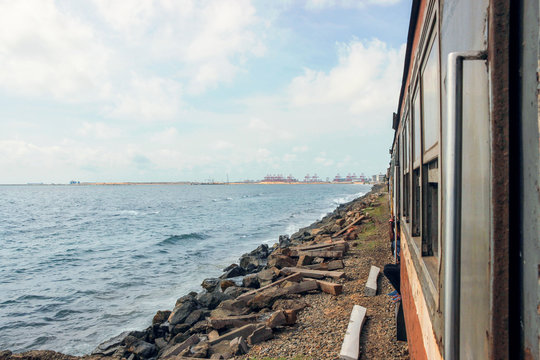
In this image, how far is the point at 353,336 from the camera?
5289mm

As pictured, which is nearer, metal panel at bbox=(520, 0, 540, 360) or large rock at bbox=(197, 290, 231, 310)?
metal panel at bbox=(520, 0, 540, 360)

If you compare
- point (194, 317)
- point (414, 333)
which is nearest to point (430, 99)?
point (414, 333)

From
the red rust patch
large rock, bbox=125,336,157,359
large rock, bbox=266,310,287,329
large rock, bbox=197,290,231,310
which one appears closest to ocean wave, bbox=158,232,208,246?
large rock, bbox=197,290,231,310

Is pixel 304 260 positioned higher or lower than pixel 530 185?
lower

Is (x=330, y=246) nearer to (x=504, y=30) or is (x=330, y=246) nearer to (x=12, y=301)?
(x=504, y=30)

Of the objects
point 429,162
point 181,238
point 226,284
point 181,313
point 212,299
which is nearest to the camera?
point 429,162

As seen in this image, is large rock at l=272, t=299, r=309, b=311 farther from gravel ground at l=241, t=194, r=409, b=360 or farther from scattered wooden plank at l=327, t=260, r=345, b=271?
scattered wooden plank at l=327, t=260, r=345, b=271

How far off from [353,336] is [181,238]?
75.8ft

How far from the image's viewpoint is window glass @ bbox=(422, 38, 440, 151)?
201cm

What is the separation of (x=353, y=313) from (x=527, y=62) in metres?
5.93

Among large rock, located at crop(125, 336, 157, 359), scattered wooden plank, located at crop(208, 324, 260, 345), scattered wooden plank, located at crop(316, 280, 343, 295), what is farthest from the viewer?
large rock, located at crop(125, 336, 157, 359)

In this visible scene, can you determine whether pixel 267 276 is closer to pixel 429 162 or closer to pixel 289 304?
pixel 289 304

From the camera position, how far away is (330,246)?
1135 centimetres

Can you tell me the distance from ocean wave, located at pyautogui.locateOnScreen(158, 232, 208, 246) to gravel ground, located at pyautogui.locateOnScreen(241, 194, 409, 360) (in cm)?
1896
